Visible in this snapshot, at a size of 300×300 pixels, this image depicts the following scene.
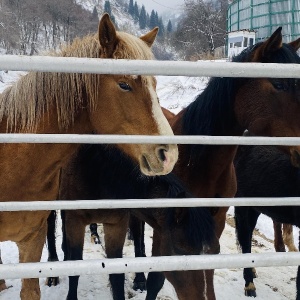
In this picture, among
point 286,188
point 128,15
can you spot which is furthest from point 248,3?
point 128,15

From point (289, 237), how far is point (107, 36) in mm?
3877

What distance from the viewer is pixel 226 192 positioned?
286 cm

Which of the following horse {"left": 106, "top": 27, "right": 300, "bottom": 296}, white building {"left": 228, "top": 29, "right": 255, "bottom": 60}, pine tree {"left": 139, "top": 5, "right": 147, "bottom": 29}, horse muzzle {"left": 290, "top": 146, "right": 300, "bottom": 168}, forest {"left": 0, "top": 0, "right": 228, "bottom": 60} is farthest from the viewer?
pine tree {"left": 139, "top": 5, "right": 147, "bottom": 29}

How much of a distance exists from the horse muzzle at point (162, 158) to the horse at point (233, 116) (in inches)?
33.2

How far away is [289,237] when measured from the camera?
4660 millimetres

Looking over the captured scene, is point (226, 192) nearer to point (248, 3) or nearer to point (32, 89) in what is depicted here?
point (32, 89)

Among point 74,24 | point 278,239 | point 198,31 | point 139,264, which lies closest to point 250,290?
Result: point 278,239

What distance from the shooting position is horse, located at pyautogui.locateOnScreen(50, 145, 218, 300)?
1.99m

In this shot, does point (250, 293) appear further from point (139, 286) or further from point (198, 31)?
point (198, 31)

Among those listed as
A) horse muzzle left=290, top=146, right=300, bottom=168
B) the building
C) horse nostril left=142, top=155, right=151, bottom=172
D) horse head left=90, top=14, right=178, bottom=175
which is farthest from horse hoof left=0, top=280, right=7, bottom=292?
the building

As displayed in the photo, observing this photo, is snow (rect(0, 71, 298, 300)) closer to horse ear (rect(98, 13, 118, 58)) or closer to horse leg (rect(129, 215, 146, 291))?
horse leg (rect(129, 215, 146, 291))

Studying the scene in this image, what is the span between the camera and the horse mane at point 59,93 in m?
2.00

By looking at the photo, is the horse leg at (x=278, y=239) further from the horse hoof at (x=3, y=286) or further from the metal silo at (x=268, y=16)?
the metal silo at (x=268, y=16)

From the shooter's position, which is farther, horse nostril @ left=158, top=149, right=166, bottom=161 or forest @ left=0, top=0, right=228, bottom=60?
forest @ left=0, top=0, right=228, bottom=60
